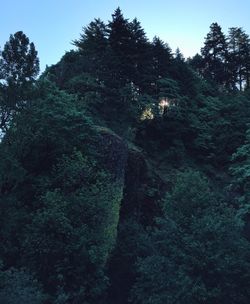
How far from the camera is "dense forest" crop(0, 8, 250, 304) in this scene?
21.9 metres

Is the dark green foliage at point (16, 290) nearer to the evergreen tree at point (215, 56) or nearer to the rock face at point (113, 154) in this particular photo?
the rock face at point (113, 154)

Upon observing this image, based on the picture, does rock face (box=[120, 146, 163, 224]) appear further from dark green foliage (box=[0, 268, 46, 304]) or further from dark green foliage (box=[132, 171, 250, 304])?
dark green foliage (box=[0, 268, 46, 304])

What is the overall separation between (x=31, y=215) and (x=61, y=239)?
6.90ft

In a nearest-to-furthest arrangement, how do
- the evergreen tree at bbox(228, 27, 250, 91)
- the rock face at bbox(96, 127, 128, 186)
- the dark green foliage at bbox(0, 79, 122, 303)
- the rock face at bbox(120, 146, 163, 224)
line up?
the dark green foliage at bbox(0, 79, 122, 303)
the rock face at bbox(96, 127, 128, 186)
the rock face at bbox(120, 146, 163, 224)
the evergreen tree at bbox(228, 27, 250, 91)

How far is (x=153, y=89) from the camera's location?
4147 cm

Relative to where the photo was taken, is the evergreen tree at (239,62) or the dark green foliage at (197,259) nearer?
the dark green foliage at (197,259)

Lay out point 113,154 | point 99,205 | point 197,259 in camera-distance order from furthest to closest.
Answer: point 113,154
point 99,205
point 197,259

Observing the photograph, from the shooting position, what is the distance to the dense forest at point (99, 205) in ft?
71.9

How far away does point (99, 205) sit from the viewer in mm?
23500

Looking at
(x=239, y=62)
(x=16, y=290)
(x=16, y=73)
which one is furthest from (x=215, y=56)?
(x=16, y=290)

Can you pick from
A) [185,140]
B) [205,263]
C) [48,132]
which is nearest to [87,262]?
[205,263]

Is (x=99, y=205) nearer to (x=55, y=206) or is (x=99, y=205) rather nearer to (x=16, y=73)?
(x=55, y=206)

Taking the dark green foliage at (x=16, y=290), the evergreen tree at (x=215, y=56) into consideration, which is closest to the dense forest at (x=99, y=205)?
the dark green foliage at (x=16, y=290)

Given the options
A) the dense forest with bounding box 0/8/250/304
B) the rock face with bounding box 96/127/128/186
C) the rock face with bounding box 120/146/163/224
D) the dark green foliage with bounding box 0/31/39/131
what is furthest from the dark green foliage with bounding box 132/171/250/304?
the dark green foliage with bounding box 0/31/39/131
